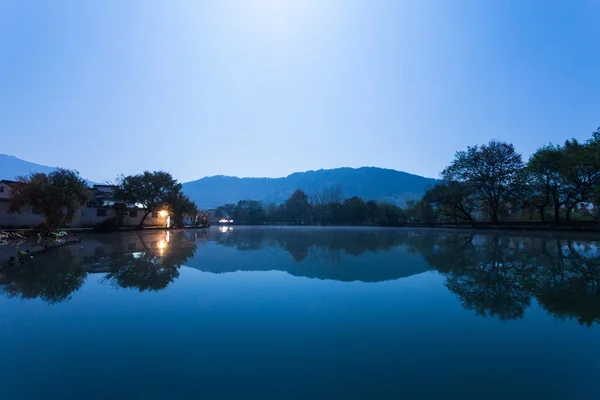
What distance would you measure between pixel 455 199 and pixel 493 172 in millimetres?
5708

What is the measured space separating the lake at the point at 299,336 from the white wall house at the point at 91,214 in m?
23.0

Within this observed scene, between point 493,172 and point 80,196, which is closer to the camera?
point 80,196

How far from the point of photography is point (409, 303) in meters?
5.96

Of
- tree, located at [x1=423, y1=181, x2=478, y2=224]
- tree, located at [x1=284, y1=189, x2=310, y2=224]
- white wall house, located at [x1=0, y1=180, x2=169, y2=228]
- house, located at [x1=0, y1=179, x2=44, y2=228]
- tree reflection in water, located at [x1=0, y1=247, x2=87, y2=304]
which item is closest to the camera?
tree reflection in water, located at [x1=0, y1=247, x2=87, y2=304]

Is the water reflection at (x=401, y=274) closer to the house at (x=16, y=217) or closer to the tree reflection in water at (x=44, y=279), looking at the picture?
the tree reflection in water at (x=44, y=279)

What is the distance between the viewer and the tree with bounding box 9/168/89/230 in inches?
800

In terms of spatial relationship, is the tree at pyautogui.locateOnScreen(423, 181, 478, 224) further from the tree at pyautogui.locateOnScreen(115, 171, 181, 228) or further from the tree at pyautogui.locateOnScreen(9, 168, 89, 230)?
the tree at pyautogui.locateOnScreen(9, 168, 89, 230)

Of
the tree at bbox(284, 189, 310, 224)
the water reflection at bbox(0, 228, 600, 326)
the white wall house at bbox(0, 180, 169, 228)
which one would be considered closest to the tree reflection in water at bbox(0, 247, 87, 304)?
the water reflection at bbox(0, 228, 600, 326)

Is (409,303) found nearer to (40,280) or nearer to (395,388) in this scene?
(395,388)

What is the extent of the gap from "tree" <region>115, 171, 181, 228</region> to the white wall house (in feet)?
6.49

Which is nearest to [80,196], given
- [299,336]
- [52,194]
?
[52,194]

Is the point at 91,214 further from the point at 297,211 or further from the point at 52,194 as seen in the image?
the point at 297,211

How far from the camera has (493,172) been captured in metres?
40.0

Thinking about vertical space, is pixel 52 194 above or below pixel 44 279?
above
